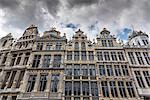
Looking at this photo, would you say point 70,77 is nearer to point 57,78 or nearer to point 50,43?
point 57,78

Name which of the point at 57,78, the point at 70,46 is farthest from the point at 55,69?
the point at 70,46

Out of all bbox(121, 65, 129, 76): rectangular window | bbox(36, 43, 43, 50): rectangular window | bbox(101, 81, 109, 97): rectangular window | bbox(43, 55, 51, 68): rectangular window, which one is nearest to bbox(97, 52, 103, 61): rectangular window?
bbox(121, 65, 129, 76): rectangular window

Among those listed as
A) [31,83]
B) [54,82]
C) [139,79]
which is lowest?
[31,83]

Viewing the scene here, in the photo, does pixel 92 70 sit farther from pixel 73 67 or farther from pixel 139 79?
pixel 139 79

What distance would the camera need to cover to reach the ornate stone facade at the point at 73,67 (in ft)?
75.4

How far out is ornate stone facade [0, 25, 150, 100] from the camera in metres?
23.0

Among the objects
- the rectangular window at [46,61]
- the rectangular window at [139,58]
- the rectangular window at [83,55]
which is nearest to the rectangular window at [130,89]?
the rectangular window at [139,58]

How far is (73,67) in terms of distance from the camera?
25.8 m

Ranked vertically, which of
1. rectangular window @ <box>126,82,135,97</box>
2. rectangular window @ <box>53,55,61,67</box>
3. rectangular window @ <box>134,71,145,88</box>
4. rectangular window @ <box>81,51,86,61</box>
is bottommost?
rectangular window @ <box>126,82,135,97</box>

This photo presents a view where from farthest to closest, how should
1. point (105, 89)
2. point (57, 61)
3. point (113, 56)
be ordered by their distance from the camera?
point (113, 56)
point (57, 61)
point (105, 89)

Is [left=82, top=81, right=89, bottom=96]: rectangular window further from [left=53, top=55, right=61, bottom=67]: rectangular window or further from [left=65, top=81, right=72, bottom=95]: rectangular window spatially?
[left=53, top=55, right=61, bottom=67]: rectangular window

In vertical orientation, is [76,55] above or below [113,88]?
above

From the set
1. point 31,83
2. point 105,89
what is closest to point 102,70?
point 105,89

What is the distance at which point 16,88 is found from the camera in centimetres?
2392
